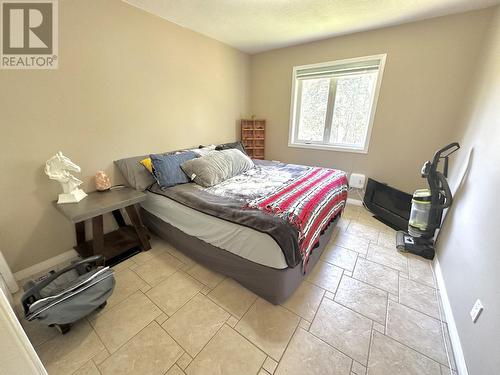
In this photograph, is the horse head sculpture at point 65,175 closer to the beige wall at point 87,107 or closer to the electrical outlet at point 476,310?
the beige wall at point 87,107

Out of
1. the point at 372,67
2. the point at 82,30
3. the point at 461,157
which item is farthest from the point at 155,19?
the point at 461,157

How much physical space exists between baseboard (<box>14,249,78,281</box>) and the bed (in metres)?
0.73

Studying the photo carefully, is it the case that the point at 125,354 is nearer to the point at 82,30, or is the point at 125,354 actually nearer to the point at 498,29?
the point at 82,30

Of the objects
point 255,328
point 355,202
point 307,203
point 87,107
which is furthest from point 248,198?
point 355,202

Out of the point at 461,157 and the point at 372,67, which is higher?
Result: the point at 372,67

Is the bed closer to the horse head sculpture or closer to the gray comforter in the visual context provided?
the gray comforter

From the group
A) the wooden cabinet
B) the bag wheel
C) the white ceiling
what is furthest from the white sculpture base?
the wooden cabinet

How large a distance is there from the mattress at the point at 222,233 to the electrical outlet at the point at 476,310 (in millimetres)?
1055

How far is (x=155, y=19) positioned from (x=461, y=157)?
3537 mm

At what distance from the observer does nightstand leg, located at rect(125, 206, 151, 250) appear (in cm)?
200

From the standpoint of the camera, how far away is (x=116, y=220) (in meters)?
2.33

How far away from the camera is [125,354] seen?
1.19 metres

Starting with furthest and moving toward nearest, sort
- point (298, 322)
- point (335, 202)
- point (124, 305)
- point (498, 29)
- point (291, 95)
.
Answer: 1. point (291, 95)
2. point (335, 202)
3. point (498, 29)
4. point (124, 305)
5. point (298, 322)

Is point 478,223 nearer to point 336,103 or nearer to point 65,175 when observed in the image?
point 336,103
